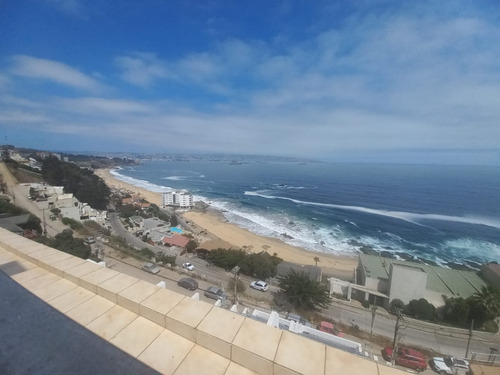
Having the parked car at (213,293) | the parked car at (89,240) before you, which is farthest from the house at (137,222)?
the parked car at (213,293)

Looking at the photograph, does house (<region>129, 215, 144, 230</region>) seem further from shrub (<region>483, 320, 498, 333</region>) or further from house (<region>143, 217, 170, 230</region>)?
shrub (<region>483, 320, 498, 333</region>)

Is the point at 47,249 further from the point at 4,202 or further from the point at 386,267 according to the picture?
the point at 4,202

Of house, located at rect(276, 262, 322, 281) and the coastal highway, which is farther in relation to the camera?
house, located at rect(276, 262, 322, 281)

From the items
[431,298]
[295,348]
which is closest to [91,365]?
[295,348]

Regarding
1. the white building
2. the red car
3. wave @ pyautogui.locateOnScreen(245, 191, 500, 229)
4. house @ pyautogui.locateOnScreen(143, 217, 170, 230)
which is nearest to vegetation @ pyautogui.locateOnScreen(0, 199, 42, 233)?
house @ pyautogui.locateOnScreen(143, 217, 170, 230)

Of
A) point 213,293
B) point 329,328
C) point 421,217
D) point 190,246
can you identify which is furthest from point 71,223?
point 421,217

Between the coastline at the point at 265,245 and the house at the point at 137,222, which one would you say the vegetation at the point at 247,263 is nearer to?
the coastline at the point at 265,245

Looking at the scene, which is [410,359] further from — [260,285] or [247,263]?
[247,263]

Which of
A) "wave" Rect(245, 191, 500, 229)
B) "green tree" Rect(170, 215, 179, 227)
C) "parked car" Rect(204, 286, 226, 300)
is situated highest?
"parked car" Rect(204, 286, 226, 300)
